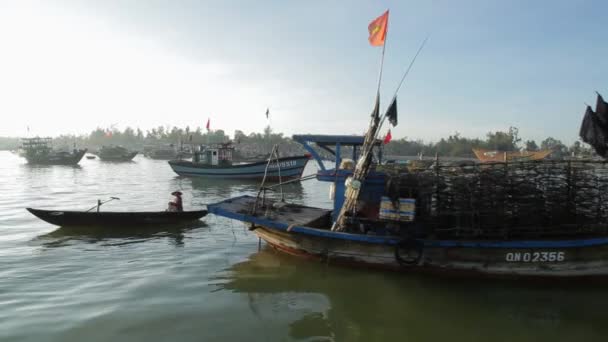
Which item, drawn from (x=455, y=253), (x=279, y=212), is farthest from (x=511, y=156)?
(x=279, y=212)

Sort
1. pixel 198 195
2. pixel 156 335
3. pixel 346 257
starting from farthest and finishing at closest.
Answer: pixel 198 195, pixel 346 257, pixel 156 335

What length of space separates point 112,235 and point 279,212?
5.95 m

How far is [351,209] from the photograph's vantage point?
8172 mm

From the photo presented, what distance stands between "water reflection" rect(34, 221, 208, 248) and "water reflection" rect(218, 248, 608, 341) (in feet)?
15.1

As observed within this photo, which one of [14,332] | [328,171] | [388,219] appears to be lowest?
A: [14,332]

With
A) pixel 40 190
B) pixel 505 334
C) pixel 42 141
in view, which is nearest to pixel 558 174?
pixel 505 334

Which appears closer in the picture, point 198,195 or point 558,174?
point 558,174

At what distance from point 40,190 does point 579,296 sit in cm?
2929

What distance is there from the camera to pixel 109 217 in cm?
1197

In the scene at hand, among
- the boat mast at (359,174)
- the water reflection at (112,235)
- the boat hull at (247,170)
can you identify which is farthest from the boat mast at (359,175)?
the boat hull at (247,170)

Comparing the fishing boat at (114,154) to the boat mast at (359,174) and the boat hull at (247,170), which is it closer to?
the boat hull at (247,170)

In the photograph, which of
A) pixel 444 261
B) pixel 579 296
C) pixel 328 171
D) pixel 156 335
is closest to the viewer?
pixel 156 335

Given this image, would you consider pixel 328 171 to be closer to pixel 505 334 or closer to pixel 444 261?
pixel 444 261

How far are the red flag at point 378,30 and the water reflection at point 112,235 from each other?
819 centimetres
